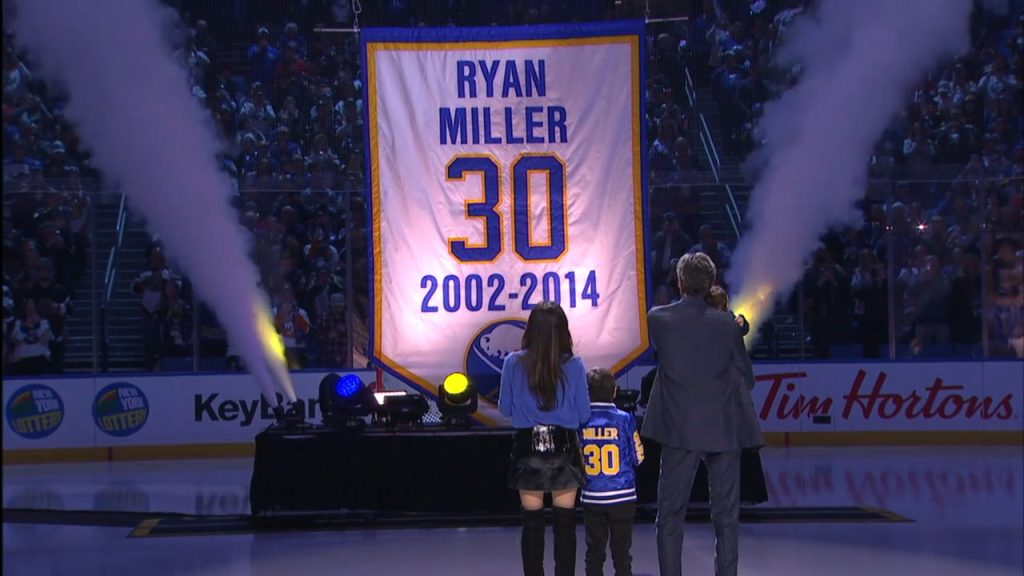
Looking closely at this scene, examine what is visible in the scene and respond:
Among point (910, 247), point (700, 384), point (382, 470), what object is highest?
point (910, 247)

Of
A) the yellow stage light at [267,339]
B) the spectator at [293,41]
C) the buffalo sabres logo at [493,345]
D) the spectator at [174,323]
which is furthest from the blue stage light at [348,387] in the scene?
the spectator at [174,323]

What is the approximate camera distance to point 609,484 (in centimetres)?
556

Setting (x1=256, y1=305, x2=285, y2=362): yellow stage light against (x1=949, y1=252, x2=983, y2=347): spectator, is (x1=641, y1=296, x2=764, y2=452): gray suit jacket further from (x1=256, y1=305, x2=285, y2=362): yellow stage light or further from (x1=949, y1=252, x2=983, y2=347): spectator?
(x1=949, y1=252, x2=983, y2=347): spectator

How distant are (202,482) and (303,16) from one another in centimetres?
→ 466

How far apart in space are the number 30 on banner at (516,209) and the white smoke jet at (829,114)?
154 inches

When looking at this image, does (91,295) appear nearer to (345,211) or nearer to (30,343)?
(30,343)

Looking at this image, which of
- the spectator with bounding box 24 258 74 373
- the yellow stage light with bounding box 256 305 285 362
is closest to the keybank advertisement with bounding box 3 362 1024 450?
the spectator with bounding box 24 258 74 373

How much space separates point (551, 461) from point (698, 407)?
0.63 meters

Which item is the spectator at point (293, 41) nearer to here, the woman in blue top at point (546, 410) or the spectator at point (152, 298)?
the spectator at point (152, 298)

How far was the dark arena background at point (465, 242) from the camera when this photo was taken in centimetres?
940

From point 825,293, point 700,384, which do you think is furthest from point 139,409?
point 700,384

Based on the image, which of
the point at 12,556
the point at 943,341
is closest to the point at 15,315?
the point at 12,556

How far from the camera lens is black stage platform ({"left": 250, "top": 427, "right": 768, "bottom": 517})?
29.3ft

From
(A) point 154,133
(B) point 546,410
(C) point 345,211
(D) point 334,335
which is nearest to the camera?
(B) point 546,410
